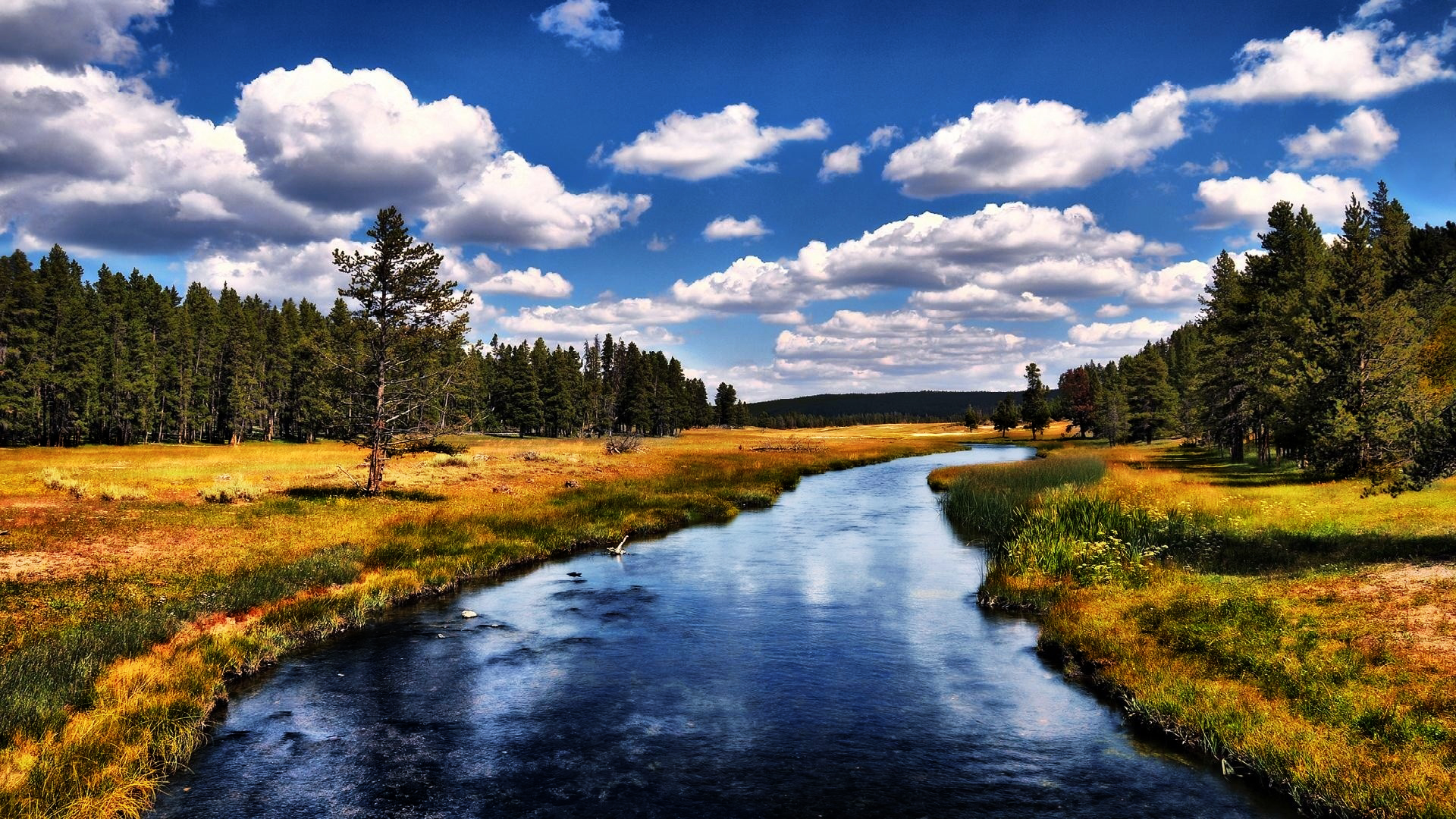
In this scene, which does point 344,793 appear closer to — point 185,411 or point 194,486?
point 194,486

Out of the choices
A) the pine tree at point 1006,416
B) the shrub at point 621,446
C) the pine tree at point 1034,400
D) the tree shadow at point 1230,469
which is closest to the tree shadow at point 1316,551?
the tree shadow at point 1230,469

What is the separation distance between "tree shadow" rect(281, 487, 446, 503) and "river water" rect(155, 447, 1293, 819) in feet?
56.0

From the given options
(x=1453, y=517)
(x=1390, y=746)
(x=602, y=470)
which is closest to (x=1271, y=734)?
(x=1390, y=746)

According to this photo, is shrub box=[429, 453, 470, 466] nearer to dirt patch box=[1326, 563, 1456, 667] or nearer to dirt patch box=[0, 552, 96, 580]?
dirt patch box=[0, 552, 96, 580]

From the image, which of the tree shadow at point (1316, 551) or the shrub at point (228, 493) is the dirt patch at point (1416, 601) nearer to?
the tree shadow at point (1316, 551)

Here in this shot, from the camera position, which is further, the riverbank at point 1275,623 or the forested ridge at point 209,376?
the forested ridge at point 209,376

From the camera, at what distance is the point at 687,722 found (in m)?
14.2

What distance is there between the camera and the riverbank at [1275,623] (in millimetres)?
11133

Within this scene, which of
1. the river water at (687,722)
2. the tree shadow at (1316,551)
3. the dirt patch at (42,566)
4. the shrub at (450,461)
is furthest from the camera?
the shrub at (450,461)

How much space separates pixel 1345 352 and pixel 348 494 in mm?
53579

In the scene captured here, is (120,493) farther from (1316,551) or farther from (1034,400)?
(1034,400)

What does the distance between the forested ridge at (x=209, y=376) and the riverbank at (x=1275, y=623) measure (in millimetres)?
29051

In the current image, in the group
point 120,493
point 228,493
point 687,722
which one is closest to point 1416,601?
point 687,722

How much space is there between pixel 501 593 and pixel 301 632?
6730 mm
